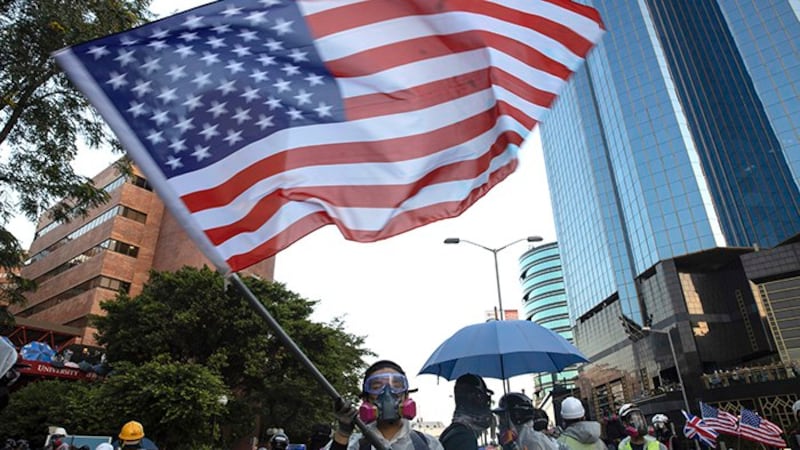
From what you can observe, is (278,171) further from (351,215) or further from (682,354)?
(682,354)

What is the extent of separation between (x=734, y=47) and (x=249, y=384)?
225 ft

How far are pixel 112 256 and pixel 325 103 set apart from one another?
1884 inches

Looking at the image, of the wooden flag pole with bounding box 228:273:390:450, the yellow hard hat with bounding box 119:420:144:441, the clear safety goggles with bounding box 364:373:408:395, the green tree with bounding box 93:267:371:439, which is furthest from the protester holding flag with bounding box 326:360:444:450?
the green tree with bounding box 93:267:371:439

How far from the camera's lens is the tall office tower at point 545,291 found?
11406 centimetres

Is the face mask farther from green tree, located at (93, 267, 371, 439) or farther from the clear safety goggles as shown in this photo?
green tree, located at (93, 267, 371, 439)

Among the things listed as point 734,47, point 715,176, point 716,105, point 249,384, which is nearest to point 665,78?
point 716,105

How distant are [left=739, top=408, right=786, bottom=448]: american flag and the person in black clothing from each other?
821cm

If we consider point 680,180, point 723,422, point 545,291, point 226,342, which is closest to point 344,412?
point 723,422

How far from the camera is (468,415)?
443 centimetres

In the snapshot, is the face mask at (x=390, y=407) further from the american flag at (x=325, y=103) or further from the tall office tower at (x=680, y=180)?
the tall office tower at (x=680, y=180)

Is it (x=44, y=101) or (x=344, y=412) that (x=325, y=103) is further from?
(x=44, y=101)

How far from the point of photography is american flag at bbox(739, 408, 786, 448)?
9.81 m

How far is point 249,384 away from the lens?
27547mm

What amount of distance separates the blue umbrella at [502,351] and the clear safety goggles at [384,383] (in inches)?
123
